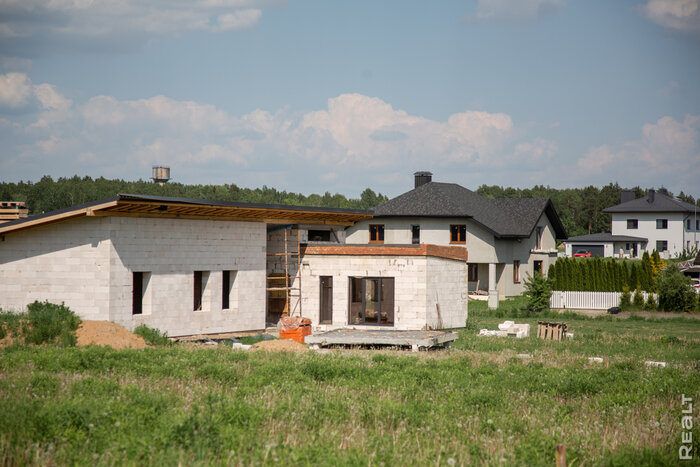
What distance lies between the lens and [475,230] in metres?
46.6

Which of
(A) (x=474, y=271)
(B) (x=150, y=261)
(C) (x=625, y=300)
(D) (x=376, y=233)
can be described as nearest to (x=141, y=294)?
(B) (x=150, y=261)

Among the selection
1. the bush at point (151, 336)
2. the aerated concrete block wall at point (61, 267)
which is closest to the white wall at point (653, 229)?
the bush at point (151, 336)

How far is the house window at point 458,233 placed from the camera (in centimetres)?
4703

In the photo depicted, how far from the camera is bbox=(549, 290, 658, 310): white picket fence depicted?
131ft

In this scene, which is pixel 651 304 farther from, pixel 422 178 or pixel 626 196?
pixel 626 196

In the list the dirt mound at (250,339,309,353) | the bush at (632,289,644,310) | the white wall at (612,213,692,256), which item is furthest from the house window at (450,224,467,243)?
the white wall at (612,213,692,256)

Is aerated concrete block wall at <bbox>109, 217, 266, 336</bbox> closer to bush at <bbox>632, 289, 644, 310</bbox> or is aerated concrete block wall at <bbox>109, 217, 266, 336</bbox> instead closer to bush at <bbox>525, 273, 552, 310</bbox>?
bush at <bbox>525, 273, 552, 310</bbox>

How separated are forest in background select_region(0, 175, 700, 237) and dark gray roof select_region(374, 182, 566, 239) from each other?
123ft

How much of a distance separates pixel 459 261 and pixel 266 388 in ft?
59.0

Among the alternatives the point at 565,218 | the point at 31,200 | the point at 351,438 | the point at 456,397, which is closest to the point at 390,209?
the point at 456,397

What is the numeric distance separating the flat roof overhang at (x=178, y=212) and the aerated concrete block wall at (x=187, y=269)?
13.2 inches

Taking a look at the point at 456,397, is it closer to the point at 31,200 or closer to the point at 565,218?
the point at 31,200

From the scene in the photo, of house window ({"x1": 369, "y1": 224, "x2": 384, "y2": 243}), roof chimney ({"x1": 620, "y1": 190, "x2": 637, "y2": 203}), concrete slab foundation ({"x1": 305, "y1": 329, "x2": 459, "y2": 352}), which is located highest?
roof chimney ({"x1": 620, "y1": 190, "x2": 637, "y2": 203})

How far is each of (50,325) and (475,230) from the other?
32.2 meters
